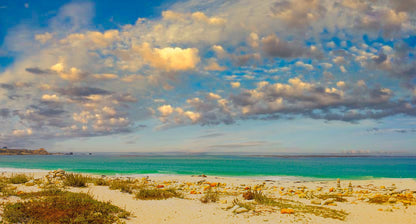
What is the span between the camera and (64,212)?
8414 mm

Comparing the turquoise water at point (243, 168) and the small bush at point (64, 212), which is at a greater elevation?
the small bush at point (64, 212)

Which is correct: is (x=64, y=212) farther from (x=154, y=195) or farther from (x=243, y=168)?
(x=243, y=168)

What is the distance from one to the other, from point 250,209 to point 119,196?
23.6 ft

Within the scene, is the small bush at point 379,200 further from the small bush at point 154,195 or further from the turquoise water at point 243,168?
the turquoise water at point 243,168

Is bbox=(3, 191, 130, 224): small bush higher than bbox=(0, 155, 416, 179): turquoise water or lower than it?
higher

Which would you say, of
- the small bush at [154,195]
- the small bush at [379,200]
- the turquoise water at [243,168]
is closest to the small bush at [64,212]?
the small bush at [154,195]

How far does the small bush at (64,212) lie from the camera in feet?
25.6

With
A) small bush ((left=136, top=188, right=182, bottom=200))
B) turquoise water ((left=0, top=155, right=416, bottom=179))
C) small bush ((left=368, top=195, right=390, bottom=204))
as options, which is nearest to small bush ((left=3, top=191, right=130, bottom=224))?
small bush ((left=136, top=188, right=182, bottom=200))

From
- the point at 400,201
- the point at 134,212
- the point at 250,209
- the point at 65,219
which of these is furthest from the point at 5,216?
the point at 400,201

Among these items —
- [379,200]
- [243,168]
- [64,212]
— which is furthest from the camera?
[243,168]

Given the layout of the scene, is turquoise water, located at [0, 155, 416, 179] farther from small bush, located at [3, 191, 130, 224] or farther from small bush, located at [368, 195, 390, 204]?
small bush, located at [3, 191, 130, 224]

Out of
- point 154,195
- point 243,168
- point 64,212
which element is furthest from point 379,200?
point 243,168

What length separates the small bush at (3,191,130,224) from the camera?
7789 millimetres

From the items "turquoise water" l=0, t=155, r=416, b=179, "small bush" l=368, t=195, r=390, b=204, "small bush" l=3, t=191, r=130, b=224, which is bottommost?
"turquoise water" l=0, t=155, r=416, b=179
